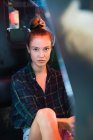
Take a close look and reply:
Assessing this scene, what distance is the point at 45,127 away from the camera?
65.4 inches

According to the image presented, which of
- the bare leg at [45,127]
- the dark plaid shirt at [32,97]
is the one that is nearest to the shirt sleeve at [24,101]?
the dark plaid shirt at [32,97]

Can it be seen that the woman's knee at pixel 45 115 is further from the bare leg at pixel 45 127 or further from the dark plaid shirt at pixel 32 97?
the dark plaid shirt at pixel 32 97

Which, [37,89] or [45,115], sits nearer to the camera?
[45,115]

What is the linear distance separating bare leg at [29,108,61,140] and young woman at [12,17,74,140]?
3cm

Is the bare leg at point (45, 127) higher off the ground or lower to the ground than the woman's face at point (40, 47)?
lower

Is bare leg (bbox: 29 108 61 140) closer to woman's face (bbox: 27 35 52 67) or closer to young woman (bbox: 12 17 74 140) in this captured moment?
young woman (bbox: 12 17 74 140)

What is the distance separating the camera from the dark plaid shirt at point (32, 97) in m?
1.91

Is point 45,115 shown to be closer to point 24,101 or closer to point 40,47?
point 24,101

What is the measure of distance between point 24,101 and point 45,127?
305mm

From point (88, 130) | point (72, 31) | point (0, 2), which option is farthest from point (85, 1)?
point (0, 2)

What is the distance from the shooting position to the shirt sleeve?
1.89 m

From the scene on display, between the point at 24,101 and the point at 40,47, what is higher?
the point at 40,47

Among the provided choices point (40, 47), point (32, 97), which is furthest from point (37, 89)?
point (40, 47)

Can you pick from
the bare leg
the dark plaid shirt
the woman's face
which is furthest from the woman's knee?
the woman's face
